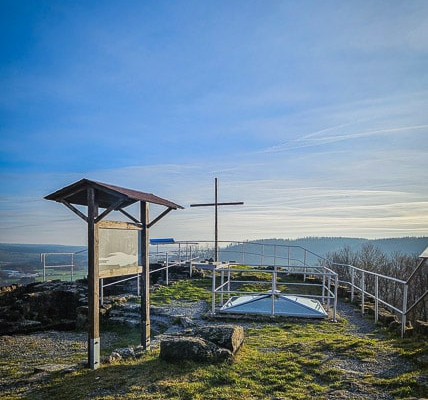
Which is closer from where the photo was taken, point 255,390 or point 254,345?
point 255,390

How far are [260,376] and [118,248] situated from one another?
3199 millimetres

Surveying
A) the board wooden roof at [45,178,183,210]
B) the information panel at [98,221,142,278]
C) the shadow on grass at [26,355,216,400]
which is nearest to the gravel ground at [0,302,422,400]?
the shadow on grass at [26,355,216,400]

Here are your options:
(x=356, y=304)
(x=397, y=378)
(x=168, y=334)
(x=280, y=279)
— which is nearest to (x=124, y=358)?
(x=168, y=334)

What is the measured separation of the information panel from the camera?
628 centimetres

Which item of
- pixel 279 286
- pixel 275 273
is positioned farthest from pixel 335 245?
pixel 275 273

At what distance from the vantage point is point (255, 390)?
15.5ft

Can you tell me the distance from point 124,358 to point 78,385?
1.21 m

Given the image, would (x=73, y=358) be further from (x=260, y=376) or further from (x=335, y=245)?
(x=335, y=245)

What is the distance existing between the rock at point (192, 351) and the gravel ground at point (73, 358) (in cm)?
147

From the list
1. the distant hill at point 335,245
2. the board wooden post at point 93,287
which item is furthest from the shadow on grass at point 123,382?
the distant hill at point 335,245

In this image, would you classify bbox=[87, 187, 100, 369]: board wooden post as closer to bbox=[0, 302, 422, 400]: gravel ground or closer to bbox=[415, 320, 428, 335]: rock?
bbox=[0, 302, 422, 400]: gravel ground

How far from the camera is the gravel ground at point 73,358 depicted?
517 cm

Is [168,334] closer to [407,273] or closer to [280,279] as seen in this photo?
[280,279]

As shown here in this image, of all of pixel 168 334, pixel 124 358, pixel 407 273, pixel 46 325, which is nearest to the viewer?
pixel 124 358
